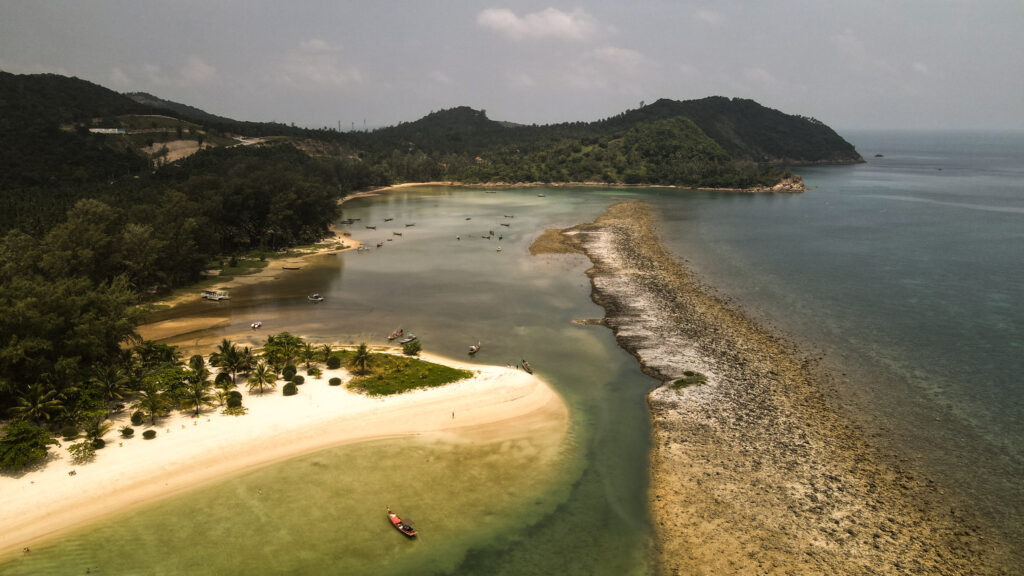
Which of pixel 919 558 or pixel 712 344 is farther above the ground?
pixel 712 344

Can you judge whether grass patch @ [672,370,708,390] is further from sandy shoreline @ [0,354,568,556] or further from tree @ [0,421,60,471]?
tree @ [0,421,60,471]

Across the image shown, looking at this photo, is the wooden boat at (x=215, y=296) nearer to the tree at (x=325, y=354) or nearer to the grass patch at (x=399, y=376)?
Answer: the tree at (x=325, y=354)

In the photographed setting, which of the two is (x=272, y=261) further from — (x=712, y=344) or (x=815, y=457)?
(x=815, y=457)

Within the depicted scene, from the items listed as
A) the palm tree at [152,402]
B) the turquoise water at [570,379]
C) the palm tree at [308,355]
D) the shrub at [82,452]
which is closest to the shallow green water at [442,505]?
the turquoise water at [570,379]

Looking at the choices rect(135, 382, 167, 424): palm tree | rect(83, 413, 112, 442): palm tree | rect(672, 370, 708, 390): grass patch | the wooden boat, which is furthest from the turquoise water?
rect(135, 382, 167, 424): palm tree

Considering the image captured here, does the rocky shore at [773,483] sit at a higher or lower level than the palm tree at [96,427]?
lower

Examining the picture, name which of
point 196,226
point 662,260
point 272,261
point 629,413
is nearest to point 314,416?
point 629,413
